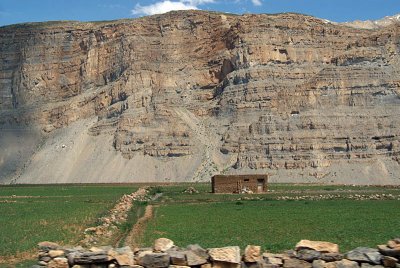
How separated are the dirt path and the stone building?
2692 centimetres

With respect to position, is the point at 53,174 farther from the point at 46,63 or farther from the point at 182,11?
the point at 182,11

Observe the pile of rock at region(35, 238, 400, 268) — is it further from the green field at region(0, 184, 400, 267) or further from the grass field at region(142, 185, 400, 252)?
the grass field at region(142, 185, 400, 252)

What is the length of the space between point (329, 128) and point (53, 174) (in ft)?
173

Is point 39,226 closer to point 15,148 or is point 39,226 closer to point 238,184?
point 238,184

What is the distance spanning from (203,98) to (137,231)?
106396mm

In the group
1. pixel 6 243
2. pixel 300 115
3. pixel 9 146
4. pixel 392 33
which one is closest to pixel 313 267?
pixel 6 243

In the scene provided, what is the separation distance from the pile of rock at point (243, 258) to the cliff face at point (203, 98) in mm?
91254

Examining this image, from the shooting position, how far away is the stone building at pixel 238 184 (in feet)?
226

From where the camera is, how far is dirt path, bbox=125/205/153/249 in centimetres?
2408

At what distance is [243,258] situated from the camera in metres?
14.5

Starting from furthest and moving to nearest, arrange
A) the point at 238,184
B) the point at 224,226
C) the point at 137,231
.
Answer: the point at 238,184 < the point at 224,226 < the point at 137,231

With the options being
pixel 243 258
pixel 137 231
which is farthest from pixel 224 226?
pixel 243 258

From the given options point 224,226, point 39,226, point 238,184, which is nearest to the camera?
point 224,226

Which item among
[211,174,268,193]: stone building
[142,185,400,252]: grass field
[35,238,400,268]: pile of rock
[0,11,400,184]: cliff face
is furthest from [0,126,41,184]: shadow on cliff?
[35,238,400,268]: pile of rock
